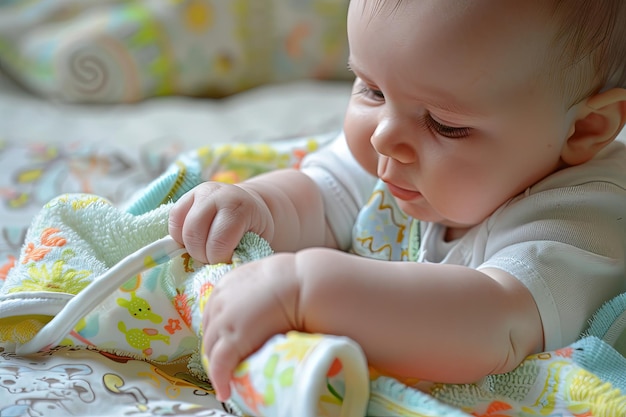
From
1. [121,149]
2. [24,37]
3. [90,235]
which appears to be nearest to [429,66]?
[90,235]

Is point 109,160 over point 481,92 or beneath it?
beneath

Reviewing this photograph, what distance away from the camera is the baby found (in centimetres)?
69

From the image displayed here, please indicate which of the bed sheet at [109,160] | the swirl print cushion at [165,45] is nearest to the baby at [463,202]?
the bed sheet at [109,160]

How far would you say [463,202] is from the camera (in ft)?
2.81

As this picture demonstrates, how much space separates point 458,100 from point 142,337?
37cm

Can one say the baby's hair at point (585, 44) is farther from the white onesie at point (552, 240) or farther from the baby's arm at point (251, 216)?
the baby's arm at point (251, 216)

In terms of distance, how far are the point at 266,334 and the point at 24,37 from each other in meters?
1.29

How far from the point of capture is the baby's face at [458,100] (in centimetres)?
77

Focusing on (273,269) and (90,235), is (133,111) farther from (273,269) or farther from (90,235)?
(273,269)

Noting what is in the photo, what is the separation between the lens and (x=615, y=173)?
0.90 metres

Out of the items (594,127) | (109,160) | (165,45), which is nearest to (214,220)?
(594,127)

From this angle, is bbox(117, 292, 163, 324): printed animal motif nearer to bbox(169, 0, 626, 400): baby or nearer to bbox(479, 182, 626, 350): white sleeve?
bbox(169, 0, 626, 400): baby

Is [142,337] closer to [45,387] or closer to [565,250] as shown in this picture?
[45,387]

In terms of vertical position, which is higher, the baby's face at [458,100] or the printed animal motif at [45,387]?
the baby's face at [458,100]
